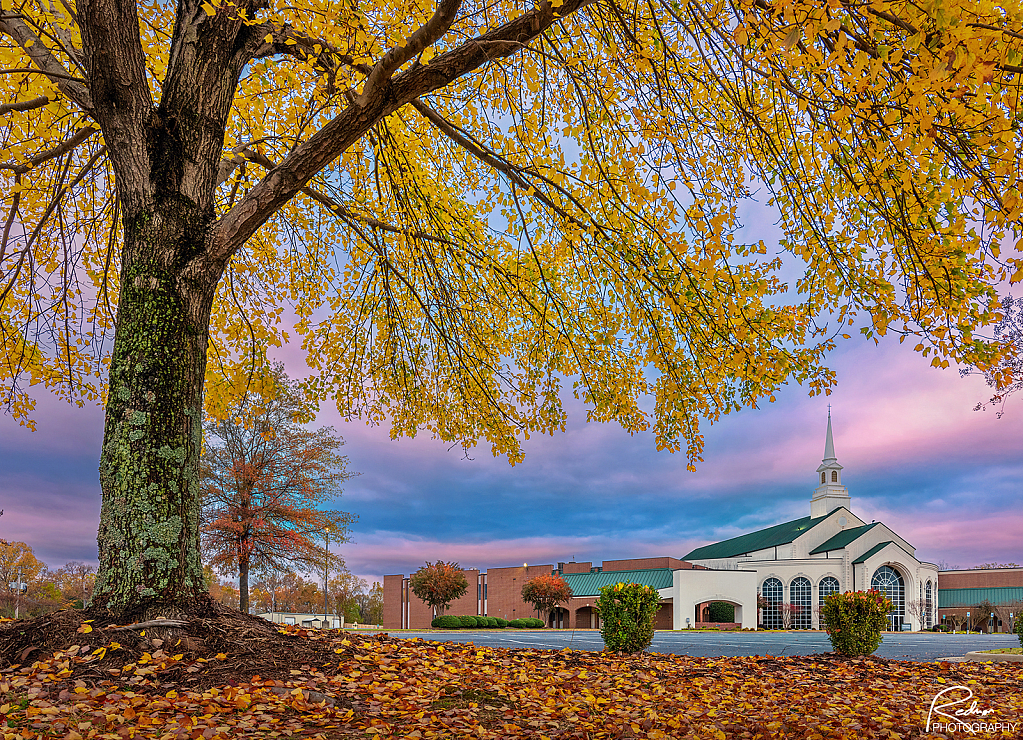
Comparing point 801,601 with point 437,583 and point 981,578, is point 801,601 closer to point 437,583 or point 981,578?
point 981,578

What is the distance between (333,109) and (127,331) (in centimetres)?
579

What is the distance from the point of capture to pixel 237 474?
2128 cm

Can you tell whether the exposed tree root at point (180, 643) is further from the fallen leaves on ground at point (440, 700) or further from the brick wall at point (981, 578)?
the brick wall at point (981, 578)

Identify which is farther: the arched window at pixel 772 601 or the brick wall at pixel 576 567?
the brick wall at pixel 576 567

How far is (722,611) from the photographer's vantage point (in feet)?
148

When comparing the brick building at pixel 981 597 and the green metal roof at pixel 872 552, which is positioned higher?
the green metal roof at pixel 872 552

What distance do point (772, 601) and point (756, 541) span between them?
12.7 m

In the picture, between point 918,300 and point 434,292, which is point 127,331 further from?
Answer: point 918,300

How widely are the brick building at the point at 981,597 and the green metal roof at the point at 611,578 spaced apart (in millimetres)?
20835

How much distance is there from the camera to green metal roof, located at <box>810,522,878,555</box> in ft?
154

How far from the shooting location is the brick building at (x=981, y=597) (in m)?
46.3

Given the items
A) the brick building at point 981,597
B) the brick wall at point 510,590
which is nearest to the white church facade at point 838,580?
the brick building at point 981,597

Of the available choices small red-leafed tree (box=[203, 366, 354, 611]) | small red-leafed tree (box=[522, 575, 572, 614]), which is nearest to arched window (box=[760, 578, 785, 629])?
small red-leafed tree (box=[522, 575, 572, 614])

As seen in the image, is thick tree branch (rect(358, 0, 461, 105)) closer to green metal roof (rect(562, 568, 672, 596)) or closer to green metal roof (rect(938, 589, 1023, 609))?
green metal roof (rect(562, 568, 672, 596))
